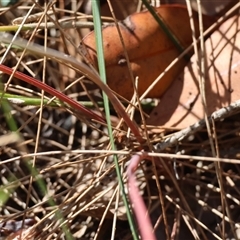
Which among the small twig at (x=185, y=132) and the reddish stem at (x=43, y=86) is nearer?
the reddish stem at (x=43, y=86)

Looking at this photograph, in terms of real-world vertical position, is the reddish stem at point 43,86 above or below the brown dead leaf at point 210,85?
above

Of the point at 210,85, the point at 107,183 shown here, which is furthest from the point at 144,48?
the point at 107,183

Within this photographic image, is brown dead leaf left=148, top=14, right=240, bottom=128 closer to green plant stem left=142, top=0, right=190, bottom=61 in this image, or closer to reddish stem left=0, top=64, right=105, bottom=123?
green plant stem left=142, top=0, right=190, bottom=61

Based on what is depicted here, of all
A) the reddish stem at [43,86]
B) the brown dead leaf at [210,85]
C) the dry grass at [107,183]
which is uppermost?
the reddish stem at [43,86]

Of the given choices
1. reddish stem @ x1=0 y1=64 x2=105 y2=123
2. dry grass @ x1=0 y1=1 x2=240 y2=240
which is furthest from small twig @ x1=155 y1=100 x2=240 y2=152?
reddish stem @ x1=0 y1=64 x2=105 y2=123

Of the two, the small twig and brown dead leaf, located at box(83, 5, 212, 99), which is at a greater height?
brown dead leaf, located at box(83, 5, 212, 99)

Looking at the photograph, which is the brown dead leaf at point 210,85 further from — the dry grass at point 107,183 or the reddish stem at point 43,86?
the reddish stem at point 43,86

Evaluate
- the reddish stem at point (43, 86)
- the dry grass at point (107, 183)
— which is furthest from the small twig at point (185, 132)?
the reddish stem at point (43, 86)
